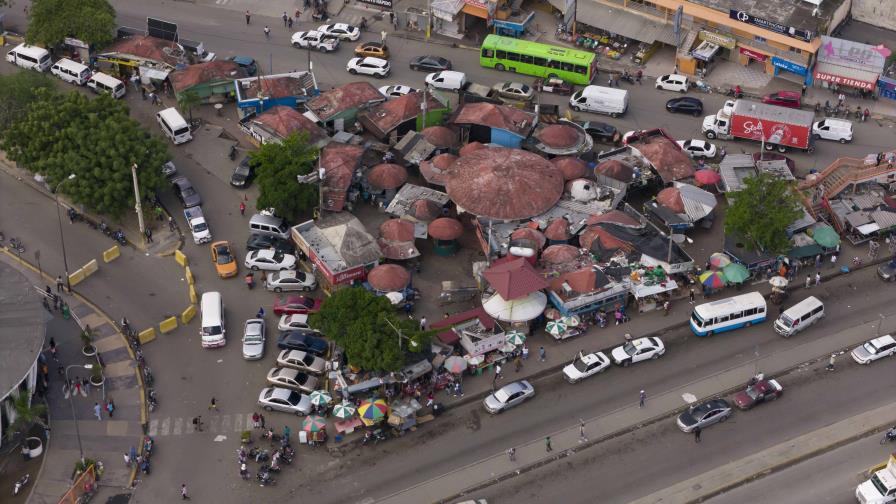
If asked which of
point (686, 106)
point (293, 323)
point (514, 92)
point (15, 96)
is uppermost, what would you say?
point (15, 96)

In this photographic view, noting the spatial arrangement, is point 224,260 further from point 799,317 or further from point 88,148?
point 799,317

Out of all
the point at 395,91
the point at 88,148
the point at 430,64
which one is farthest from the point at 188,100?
the point at 430,64

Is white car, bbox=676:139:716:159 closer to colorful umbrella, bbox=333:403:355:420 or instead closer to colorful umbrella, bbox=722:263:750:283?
colorful umbrella, bbox=722:263:750:283

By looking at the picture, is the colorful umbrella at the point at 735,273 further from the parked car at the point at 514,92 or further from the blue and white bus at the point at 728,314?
the parked car at the point at 514,92

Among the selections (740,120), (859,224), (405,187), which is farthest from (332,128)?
(859,224)

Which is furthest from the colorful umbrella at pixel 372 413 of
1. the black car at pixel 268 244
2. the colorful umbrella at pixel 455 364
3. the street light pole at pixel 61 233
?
the street light pole at pixel 61 233

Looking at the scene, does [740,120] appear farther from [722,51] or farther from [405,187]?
[405,187]
